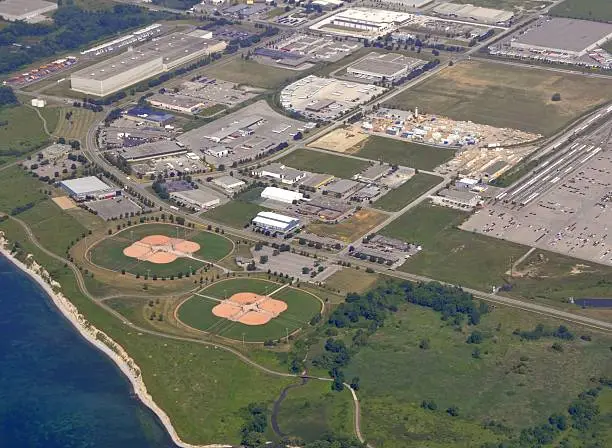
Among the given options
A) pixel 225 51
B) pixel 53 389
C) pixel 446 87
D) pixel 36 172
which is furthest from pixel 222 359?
pixel 225 51

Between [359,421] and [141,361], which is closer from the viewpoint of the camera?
[359,421]

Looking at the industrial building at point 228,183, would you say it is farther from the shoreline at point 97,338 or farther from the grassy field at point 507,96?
the grassy field at point 507,96

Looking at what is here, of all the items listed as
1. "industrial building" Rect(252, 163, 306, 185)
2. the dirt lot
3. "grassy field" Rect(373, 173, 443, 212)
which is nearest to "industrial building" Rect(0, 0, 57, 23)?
the dirt lot

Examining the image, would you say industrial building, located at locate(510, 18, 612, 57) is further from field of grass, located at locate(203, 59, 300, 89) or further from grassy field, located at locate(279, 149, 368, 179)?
grassy field, located at locate(279, 149, 368, 179)

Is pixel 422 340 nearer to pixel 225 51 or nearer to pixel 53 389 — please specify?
pixel 53 389

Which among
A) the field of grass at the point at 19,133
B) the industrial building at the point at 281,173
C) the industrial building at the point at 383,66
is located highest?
the field of grass at the point at 19,133

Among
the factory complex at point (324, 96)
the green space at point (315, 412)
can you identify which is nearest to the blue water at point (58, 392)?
the green space at point (315, 412)
